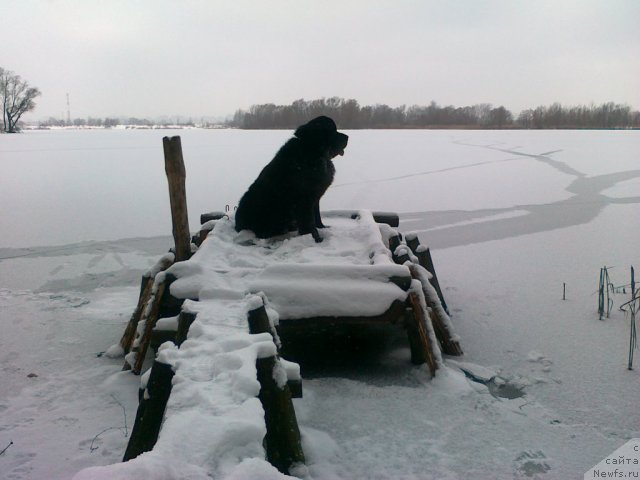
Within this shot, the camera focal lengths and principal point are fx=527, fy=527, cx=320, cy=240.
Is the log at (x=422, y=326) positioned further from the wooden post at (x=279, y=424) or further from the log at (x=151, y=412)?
the log at (x=151, y=412)

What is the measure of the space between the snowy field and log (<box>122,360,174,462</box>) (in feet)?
1.87

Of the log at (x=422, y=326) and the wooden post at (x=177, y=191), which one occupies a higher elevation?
the wooden post at (x=177, y=191)

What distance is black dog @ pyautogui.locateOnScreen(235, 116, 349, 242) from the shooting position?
4859 mm

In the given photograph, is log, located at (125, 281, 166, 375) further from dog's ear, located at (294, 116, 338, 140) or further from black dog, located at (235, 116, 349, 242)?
dog's ear, located at (294, 116, 338, 140)

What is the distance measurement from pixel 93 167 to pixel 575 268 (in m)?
14.7

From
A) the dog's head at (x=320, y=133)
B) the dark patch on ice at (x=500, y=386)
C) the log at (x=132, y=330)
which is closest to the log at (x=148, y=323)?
the log at (x=132, y=330)

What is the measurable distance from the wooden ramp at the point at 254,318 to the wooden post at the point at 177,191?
10.8 inches

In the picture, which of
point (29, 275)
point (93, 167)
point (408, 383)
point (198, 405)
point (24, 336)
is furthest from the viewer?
point (93, 167)

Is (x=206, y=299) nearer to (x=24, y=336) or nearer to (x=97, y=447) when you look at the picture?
(x=97, y=447)

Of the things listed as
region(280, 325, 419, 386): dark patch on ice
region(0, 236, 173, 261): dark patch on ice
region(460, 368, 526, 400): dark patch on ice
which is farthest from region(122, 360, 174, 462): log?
region(0, 236, 173, 261): dark patch on ice

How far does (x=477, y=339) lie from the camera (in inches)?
172

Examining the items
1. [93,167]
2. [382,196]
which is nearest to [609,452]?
[382,196]

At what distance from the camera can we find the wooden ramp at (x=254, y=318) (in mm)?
1919

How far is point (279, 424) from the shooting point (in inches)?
83.7
